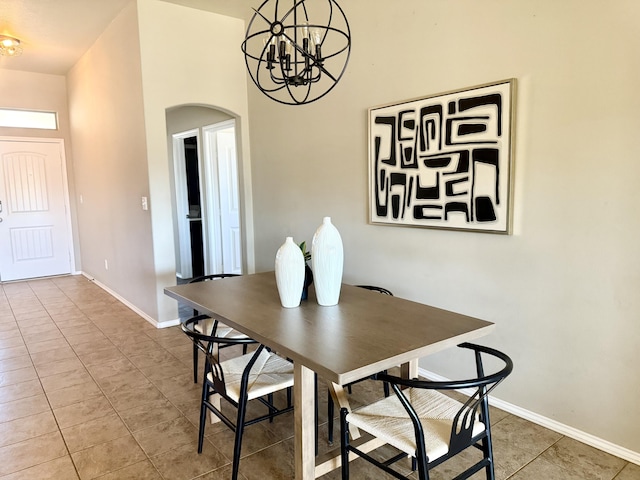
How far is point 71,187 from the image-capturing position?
22.1 ft

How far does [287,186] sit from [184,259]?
283 cm

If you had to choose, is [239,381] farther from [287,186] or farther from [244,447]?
[287,186]

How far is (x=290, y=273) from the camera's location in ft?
6.59

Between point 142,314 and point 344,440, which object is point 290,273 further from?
point 142,314

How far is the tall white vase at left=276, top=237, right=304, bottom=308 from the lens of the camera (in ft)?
6.56

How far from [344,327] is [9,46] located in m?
5.10

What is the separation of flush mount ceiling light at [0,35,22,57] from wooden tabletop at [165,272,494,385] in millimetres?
4027

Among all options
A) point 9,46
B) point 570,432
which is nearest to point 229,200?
point 9,46

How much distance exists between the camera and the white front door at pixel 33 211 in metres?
6.24

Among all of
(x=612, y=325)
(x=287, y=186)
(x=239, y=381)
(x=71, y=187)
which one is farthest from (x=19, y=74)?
(x=612, y=325)

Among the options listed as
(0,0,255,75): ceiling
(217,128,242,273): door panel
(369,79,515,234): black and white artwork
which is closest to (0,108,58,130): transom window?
(0,0,255,75): ceiling

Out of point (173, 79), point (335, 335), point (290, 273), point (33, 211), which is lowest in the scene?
point (335, 335)

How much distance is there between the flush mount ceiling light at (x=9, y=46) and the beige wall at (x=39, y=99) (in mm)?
1423

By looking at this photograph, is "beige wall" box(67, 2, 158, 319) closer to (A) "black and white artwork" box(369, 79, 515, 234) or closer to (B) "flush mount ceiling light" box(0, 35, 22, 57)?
(B) "flush mount ceiling light" box(0, 35, 22, 57)
